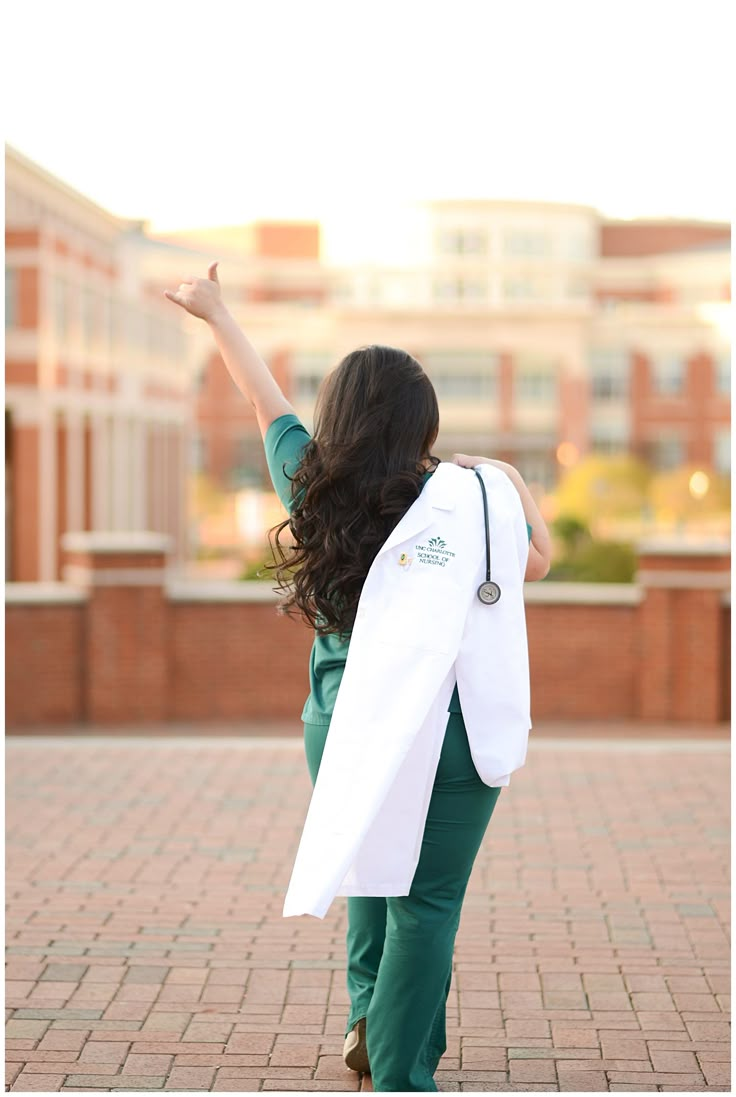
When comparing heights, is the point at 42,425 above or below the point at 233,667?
above

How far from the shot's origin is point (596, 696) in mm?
11227

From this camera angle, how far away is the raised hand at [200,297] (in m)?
3.42

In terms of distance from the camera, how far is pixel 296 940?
16.7 ft

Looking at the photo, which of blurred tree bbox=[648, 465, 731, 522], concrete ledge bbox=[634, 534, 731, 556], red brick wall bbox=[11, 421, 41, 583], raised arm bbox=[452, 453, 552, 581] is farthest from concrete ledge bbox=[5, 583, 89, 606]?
blurred tree bbox=[648, 465, 731, 522]

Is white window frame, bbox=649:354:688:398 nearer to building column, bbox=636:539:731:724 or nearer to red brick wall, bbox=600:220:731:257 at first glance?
red brick wall, bbox=600:220:731:257

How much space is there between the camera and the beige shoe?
3.60 m

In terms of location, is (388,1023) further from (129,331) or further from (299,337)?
(299,337)

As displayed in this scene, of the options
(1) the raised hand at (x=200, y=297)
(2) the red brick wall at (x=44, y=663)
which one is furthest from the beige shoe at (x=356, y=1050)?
(2) the red brick wall at (x=44, y=663)

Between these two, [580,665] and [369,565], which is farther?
[580,665]

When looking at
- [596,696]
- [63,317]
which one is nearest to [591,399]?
[63,317]

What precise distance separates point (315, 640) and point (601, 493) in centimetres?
3785

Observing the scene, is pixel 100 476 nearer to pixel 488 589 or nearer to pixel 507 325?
pixel 488 589

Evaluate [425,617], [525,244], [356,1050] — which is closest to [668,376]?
[525,244]

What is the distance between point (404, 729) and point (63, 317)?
27264 mm
